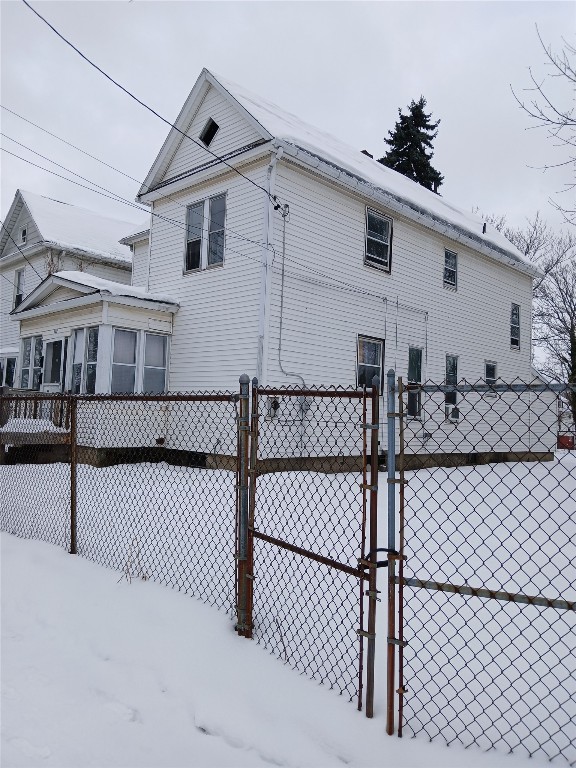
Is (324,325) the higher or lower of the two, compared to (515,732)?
higher

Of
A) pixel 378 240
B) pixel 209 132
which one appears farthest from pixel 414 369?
pixel 209 132

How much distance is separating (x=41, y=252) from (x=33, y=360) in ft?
26.3

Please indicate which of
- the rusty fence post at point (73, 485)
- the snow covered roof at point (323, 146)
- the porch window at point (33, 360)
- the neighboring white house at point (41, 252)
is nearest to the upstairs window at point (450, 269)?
the snow covered roof at point (323, 146)

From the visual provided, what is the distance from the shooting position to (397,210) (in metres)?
14.0

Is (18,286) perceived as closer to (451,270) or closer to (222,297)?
(222,297)

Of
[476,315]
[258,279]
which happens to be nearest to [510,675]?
[258,279]

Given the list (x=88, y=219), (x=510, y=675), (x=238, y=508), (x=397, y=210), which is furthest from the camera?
(x=88, y=219)

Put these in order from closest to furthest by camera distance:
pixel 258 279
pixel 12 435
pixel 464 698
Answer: pixel 464 698, pixel 12 435, pixel 258 279

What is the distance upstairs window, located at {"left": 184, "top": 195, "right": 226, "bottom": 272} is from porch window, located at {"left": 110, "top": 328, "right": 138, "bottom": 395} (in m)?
2.29

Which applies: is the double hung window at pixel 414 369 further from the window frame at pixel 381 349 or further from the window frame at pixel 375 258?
the window frame at pixel 375 258

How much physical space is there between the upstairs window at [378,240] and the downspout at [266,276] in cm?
320

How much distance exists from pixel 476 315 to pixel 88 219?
1776 centimetres

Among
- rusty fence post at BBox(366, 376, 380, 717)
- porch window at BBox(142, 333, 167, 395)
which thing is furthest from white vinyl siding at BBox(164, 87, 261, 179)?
rusty fence post at BBox(366, 376, 380, 717)

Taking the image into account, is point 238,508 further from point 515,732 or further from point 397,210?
point 397,210
